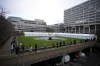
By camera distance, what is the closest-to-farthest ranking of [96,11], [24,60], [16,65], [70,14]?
[16,65]
[24,60]
[96,11]
[70,14]

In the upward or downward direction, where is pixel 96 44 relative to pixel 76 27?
downward

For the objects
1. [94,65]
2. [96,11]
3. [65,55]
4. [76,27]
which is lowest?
[94,65]

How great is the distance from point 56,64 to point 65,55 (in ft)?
11.1

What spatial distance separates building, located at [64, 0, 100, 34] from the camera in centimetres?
6906

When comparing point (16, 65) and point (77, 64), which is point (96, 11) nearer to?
point (77, 64)

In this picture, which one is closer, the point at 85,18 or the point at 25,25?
the point at 85,18

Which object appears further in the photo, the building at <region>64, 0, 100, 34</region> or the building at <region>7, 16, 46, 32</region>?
the building at <region>7, 16, 46, 32</region>

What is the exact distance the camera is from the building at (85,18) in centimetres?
6906

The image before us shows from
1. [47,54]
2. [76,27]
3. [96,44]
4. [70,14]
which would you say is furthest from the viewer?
[70,14]

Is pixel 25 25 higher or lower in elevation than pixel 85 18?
lower

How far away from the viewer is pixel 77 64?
2012cm

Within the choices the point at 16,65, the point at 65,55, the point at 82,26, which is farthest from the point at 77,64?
the point at 82,26

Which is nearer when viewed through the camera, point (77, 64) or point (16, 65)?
point (16, 65)

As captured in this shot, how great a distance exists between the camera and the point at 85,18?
262 feet
